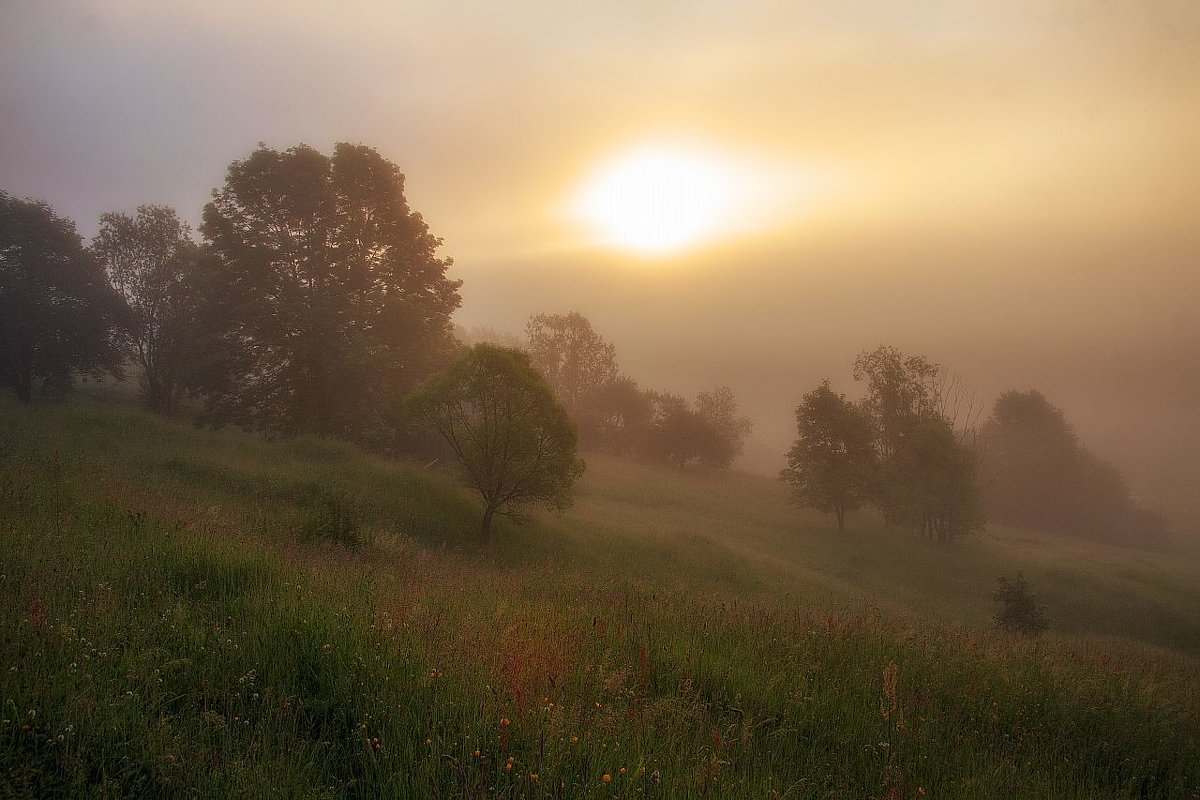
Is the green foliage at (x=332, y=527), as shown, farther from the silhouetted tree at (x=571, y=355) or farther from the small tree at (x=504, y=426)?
the silhouetted tree at (x=571, y=355)

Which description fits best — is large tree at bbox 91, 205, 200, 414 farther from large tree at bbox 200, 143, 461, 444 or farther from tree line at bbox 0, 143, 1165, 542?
large tree at bbox 200, 143, 461, 444

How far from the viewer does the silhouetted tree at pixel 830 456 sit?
38906mm

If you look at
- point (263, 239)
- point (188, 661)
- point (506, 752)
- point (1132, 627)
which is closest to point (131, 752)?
point (188, 661)

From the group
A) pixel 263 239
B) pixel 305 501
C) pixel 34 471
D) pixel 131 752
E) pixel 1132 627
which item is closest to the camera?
pixel 131 752

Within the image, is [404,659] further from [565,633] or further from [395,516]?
[395,516]

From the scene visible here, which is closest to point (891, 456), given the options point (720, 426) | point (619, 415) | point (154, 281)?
point (720, 426)

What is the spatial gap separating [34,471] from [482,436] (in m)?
11.2

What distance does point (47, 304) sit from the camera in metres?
32.1

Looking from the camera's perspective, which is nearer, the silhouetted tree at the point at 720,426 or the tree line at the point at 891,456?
the tree line at the point at 891,456

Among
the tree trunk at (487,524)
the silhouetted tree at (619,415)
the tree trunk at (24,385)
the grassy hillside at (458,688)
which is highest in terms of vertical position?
the silhouetted tree at (619,415)

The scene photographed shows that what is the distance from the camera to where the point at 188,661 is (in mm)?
3719

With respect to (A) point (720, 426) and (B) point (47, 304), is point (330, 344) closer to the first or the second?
(B) point (47, 304)

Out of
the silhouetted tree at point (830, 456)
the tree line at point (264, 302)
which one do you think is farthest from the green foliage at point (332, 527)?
the silhouetted tree at point (830, 456)

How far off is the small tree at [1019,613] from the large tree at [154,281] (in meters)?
46.2
